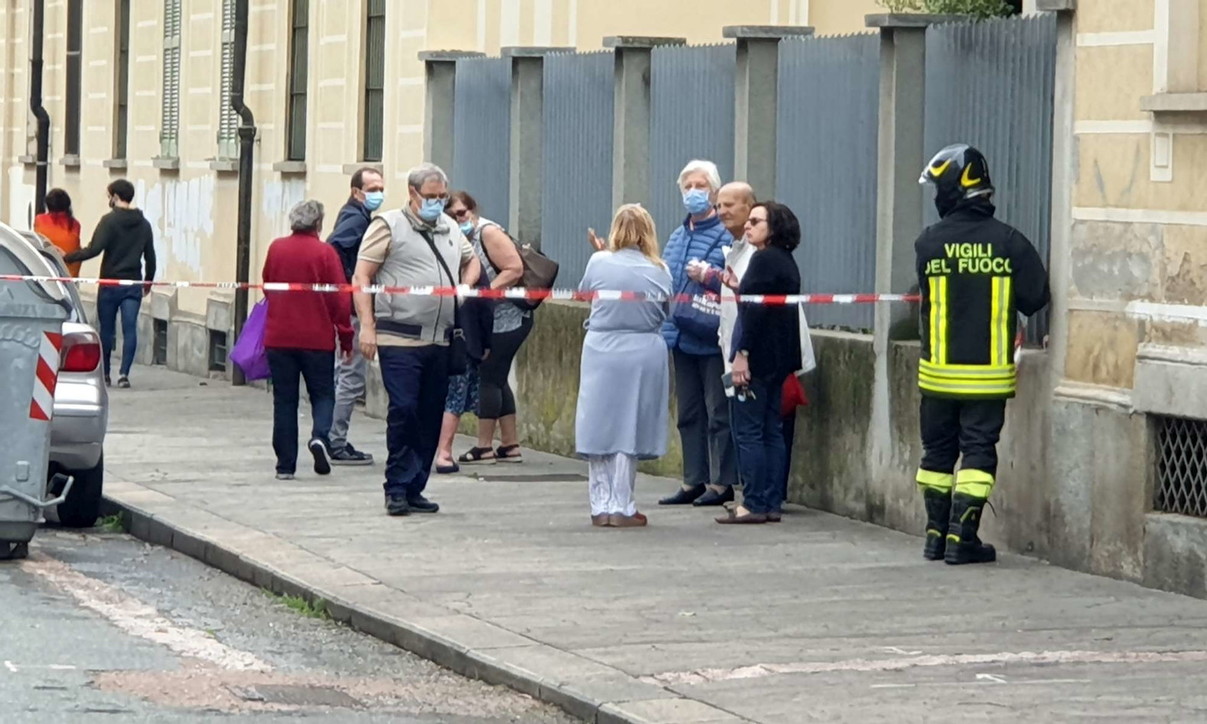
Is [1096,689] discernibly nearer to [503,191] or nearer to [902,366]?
[902,366]

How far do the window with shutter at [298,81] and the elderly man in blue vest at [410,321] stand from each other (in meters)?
10.0

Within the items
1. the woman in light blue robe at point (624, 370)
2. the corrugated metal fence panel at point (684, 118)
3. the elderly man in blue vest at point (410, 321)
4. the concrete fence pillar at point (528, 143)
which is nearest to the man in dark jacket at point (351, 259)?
the corrugated metal fence panel at point (684, 118)

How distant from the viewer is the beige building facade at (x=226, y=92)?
20.2 m

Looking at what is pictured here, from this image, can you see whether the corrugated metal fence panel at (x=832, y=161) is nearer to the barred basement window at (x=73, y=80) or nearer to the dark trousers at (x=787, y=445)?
the dark trousers at (x=787, y=445)

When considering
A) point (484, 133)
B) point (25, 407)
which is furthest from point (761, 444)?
point (484, 133)

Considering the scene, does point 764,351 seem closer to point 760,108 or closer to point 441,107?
point 760,108

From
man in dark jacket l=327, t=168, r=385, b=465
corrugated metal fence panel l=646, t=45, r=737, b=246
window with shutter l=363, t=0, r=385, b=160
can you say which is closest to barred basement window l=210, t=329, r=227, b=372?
window with shutter l=363, t=0, r=385, b=160

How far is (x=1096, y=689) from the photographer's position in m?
8.46

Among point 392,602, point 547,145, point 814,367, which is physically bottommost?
point 392,602

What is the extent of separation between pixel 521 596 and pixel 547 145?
7953mm

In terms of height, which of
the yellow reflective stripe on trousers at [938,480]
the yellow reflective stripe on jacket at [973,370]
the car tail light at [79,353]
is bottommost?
the yellow reflective stripe on trousers at [938,480]

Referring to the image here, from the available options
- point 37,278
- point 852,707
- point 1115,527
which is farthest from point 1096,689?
point 37,278

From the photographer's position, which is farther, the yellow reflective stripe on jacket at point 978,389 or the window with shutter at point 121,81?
the window with shutter at point 121,81

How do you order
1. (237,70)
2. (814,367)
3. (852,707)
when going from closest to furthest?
(852,707) < (814,367) < (237,70)
